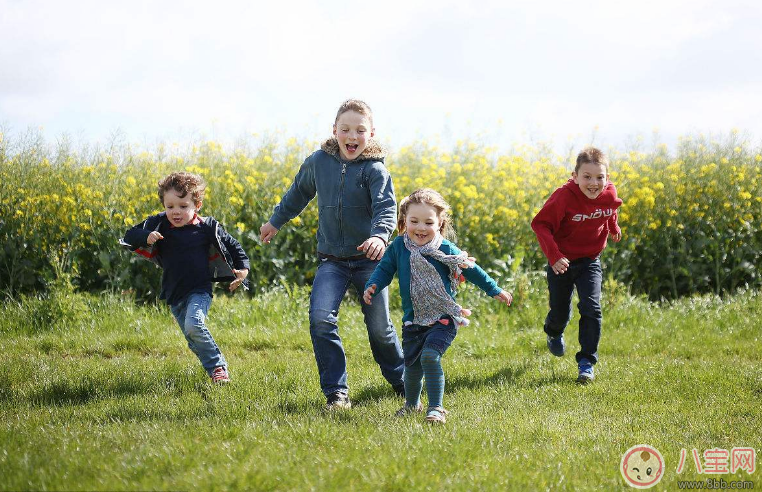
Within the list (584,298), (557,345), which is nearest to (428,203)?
(584,298)

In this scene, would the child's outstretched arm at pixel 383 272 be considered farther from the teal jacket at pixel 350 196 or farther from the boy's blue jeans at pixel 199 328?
the boy's blue jeans at pixel 199 328

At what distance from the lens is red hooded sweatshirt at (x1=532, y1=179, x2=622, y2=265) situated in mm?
6465

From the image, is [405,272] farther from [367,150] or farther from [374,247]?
[367,150]

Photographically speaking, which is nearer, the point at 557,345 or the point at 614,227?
the point at 614,227

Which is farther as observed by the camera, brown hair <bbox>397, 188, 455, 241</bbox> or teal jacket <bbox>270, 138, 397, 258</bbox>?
teal jacket <bbox>270, 138, 397, 258</bbox>

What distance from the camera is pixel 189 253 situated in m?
5.96

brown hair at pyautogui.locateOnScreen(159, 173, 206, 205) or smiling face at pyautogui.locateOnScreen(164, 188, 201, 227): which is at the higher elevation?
brown hair at pyautogui.locateOnScreen(159, 173, 206, 205)

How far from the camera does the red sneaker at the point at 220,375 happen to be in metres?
5.75

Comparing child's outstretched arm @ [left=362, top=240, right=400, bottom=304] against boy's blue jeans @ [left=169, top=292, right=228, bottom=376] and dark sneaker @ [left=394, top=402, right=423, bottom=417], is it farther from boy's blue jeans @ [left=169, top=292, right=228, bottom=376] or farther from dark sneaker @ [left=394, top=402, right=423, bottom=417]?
boy's blue jeans @ [left=169, top=292, right=228, bottom=376]

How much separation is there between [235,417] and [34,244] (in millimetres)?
5386

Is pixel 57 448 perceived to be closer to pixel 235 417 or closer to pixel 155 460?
pixel 155 460

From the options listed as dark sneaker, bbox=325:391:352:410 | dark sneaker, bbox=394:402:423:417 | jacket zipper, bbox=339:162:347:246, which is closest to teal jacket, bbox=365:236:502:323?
jacket zipper, bbox=339:162:347:246

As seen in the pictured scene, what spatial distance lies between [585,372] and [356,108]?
277 cm

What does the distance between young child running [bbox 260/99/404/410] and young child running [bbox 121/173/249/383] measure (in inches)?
34.9
